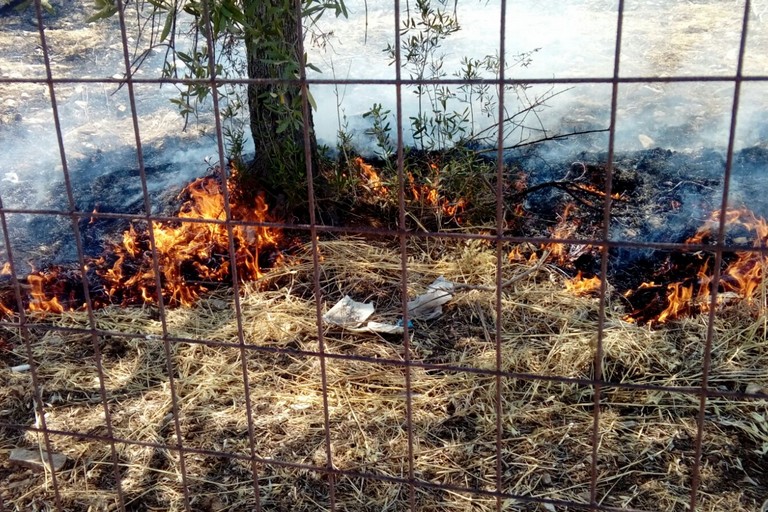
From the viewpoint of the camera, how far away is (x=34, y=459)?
136 inches

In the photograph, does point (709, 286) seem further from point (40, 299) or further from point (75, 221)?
point (40, 299)

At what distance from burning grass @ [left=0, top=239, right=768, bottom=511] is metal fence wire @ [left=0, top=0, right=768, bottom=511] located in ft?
0.04

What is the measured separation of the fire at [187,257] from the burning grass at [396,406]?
209mm

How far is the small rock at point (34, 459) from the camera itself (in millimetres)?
3412

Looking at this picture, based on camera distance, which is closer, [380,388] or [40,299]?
[380,388]

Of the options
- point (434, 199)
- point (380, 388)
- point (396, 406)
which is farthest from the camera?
point (434, 199)

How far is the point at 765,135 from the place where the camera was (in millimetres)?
6113

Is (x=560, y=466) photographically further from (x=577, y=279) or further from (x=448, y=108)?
(x=448, y=108)

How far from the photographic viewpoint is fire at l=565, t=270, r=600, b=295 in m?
4.78

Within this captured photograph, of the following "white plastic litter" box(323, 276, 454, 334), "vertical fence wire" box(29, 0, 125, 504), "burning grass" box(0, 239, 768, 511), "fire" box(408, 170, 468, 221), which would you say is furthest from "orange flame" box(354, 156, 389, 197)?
"vertical fence wire" box(29, 0, 125, 504)

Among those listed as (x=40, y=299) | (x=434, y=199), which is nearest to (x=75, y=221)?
(x=40, y=299)

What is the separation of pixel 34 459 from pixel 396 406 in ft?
5.42

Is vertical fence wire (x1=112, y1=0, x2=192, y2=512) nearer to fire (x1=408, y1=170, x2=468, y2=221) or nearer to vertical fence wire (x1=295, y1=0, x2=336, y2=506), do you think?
vertical fence wire (x1=295, y1=0, x2=336, y2=506)

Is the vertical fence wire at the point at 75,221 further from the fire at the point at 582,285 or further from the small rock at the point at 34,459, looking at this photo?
the fire at the point at 582,285
